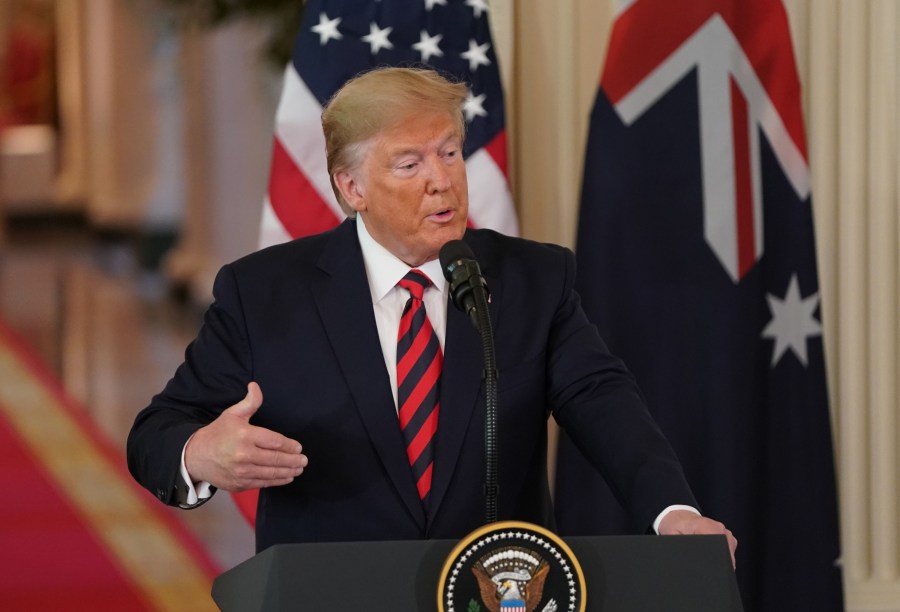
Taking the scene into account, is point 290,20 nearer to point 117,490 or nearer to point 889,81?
point 117,490

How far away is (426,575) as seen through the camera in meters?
1.49

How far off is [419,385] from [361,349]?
10cm

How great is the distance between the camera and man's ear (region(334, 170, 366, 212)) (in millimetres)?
2096

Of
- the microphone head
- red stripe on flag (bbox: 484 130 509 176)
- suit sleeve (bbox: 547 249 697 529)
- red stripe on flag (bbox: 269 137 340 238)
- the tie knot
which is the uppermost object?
red stripe on flag (bbox: 484 130 509 176)

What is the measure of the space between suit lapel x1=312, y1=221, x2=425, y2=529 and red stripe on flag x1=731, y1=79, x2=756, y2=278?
47.6 inches

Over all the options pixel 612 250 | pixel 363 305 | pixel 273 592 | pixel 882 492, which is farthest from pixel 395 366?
pixel 882 492

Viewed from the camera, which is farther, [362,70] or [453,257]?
[362,70]

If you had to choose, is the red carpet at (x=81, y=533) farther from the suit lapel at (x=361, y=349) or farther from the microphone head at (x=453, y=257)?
the microphone head at (x=453, y=257)

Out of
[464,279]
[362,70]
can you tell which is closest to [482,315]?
[464,279]

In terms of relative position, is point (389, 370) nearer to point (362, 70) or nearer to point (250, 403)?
point (250, 403)

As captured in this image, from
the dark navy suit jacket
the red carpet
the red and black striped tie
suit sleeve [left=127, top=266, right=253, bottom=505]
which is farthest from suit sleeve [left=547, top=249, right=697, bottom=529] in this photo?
the red carpet

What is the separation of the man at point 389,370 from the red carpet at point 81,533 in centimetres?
223

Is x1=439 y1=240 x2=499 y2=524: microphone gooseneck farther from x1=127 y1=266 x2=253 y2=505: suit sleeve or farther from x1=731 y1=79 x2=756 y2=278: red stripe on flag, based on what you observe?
x1=731 y1=79 x2=756 y2=278: red stripe on flag

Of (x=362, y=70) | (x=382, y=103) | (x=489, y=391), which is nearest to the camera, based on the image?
(x=489, y=391)
